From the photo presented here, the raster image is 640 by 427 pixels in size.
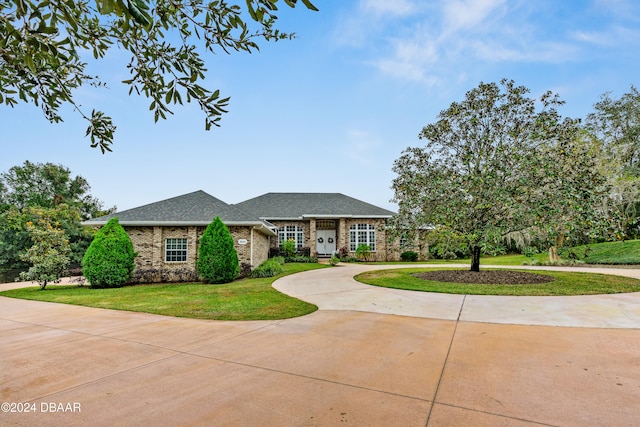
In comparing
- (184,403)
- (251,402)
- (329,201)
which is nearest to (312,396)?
(251,402)

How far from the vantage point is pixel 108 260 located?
1218 cm

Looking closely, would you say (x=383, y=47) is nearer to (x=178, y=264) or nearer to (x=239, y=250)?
(x=239, y=250)

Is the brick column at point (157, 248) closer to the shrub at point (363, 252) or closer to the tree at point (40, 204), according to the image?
the shrub at point (363, 252)

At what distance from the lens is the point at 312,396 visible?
2799 millimetres

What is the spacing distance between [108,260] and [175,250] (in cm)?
288

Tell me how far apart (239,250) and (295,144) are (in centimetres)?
632

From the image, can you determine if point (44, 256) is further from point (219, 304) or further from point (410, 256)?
point (410, 256)

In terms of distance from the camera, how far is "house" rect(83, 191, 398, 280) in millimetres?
14477

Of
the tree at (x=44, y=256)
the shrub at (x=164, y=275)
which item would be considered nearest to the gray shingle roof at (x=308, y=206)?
the shrub at (x=164, y=275)

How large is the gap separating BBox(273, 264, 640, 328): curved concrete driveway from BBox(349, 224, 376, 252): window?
14321mm

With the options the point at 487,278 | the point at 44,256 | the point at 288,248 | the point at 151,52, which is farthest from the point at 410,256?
the point at 151,52

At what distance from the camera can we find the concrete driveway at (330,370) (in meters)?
2.51

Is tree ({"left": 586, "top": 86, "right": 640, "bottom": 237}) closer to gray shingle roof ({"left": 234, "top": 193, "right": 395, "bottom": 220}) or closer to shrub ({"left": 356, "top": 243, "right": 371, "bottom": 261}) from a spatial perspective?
gray shingle roof ({"left": 234, "top": 193, "right": 395, "bottom": 220})

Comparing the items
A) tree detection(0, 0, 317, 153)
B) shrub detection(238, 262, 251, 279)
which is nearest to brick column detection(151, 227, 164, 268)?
shrub detection(238, 262, 251, 279)
